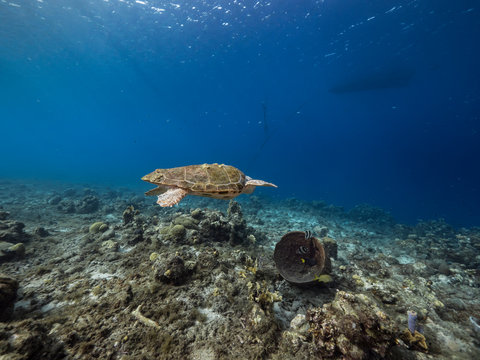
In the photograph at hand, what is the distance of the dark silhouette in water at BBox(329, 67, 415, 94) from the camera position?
109 feet

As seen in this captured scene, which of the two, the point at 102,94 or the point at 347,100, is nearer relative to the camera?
the point at 347,100

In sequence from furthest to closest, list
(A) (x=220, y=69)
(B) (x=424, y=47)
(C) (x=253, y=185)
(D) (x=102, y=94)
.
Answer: (D) (x=102, y=94) < (A) (x=220, y=69) < (B) (x=424, y=47) < (C) (x=253, y=185)

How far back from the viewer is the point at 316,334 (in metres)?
2.67

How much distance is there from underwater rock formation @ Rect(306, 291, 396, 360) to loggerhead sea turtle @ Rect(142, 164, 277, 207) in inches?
139

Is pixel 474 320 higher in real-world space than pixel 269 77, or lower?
lower

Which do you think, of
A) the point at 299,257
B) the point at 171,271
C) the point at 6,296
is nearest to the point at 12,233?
the point at 6,296

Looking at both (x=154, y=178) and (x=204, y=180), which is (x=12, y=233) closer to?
Answer: (x=154, y=178)

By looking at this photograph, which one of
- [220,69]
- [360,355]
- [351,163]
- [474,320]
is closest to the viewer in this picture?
[360,355]

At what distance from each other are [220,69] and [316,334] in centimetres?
4613

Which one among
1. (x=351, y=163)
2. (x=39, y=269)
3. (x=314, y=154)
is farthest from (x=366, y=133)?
(x=39, y=269)

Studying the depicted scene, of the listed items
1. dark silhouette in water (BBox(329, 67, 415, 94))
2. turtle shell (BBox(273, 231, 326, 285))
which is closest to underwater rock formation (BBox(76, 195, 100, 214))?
turtle shell (BBox(273, 231, 326, 285))

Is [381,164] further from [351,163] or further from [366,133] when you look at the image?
[366,133]

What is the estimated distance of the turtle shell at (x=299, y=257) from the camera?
4.50 m

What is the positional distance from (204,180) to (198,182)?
190 millimetres
